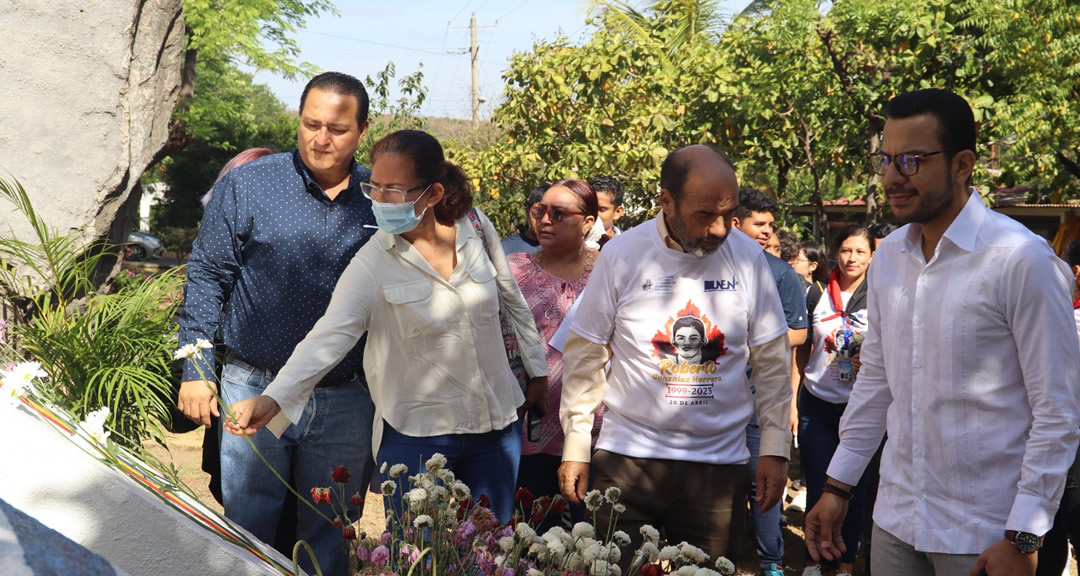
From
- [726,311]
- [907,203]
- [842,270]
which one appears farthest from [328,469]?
[842,270]

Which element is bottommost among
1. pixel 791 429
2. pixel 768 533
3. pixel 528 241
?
pixel 768 533

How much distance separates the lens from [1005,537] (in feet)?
8.17

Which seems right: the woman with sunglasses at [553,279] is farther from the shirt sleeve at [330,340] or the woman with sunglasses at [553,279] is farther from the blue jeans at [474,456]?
the shirt sleeve at [330,340]

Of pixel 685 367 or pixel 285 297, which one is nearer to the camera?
pixel 685 367

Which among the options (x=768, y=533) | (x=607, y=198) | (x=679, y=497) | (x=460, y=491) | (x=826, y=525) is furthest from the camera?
(x=607, y=198)

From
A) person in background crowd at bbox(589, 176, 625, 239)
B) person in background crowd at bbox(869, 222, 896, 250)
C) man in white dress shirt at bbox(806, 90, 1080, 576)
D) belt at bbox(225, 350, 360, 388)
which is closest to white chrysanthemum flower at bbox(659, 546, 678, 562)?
man in white dress shirt at bbox(806, 90, 1080, 576)

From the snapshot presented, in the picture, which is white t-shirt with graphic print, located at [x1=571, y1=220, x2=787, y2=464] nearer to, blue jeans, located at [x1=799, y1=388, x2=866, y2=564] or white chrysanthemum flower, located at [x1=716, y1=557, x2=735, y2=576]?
white chrysanthemum flower, located at [x1=716, y1=557, x2=735, y2=576]

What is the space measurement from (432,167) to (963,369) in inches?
73.1

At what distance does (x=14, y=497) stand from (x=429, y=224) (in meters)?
1.84

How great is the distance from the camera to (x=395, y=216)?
3.49m

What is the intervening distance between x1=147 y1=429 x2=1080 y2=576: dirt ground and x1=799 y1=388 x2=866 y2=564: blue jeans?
16.1 inches

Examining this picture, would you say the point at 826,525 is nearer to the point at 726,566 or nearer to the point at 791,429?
the point at 726,566

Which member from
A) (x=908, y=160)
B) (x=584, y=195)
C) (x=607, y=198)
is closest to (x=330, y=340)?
(x=908, y=160)

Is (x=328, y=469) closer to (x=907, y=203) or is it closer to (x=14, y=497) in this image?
(x=14, y=497)
